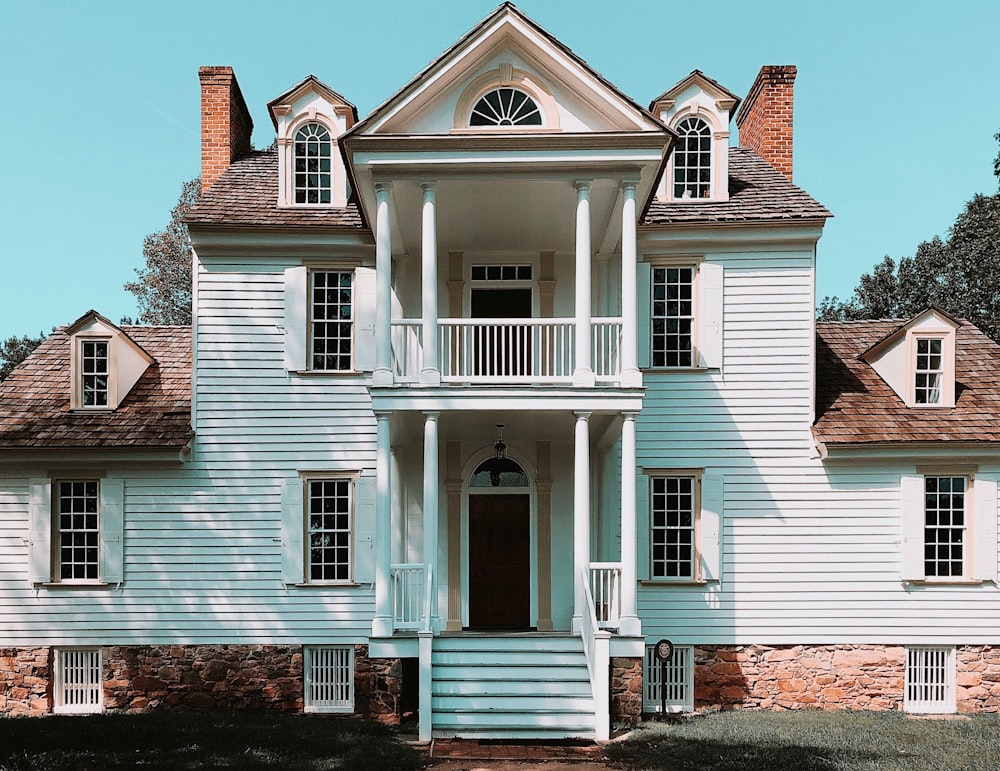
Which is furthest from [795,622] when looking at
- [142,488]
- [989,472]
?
[142,488]

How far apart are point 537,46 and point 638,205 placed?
2.77m

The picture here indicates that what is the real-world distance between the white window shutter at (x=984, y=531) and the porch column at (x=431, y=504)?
833cm

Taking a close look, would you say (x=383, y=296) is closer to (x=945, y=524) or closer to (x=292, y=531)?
(x=292, y=531)

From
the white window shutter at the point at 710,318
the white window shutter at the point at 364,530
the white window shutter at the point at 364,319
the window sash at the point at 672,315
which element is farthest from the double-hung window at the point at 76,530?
the white window shutter at the point at 710,318

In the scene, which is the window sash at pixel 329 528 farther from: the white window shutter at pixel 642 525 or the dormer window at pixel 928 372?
the dormer window at pixel 928 372

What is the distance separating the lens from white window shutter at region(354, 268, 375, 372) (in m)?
15.2

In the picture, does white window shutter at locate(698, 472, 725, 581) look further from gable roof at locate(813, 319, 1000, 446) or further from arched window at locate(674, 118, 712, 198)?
arched window at locate(674, 118, 712, 198)

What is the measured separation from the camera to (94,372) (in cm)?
1580

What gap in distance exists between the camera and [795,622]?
14.9 metres

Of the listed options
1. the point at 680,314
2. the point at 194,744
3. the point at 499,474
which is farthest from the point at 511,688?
the point at 680,314

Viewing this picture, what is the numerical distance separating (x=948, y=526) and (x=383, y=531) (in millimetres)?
8672

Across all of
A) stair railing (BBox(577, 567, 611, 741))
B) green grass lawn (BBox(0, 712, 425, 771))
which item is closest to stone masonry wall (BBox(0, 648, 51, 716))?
green grass lawn (BBox(0, 712, 425, 771))

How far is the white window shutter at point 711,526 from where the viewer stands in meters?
14.9

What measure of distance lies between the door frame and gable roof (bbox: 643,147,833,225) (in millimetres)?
4455
